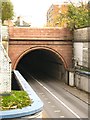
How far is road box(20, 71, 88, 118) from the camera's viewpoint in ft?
82.0

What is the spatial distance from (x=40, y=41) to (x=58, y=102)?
13709 millimetres

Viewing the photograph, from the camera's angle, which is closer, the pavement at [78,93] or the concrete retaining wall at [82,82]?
the pavement at [78,93]

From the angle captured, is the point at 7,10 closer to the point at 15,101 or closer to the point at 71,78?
the point at 71,78

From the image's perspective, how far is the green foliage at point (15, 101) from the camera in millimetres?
14351

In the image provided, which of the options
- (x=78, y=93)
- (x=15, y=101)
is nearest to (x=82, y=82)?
(x=78, y=93)

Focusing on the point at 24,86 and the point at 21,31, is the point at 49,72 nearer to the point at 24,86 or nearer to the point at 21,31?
the point at 21,31

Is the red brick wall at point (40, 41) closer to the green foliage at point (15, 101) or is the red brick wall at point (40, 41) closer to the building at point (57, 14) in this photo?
the building at point (57, 14)

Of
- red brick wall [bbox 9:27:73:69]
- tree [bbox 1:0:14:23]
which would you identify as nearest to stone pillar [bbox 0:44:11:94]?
red brick wall [bbox 9:27:73:69]

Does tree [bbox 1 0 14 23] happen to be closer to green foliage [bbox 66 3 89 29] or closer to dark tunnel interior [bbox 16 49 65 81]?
dark tunnel interior [bbox 16 49 65 81]

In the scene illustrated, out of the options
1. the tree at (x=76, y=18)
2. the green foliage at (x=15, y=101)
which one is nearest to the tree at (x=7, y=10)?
the tree at (x=76, y=18)

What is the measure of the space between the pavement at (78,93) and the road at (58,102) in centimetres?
40

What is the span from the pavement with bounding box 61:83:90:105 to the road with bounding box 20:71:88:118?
15.8 inches

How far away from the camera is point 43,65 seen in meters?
61.6

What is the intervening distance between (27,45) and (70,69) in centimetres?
624
